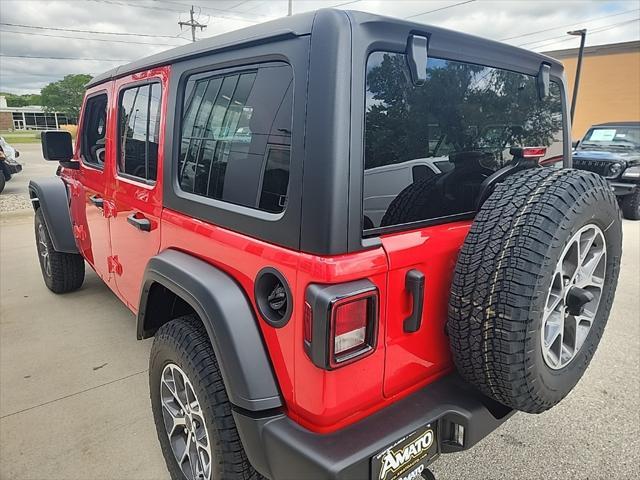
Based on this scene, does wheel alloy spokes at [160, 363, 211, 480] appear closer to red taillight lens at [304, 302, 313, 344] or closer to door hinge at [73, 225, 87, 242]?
red taillight lens at [304, 302, 313, 344]

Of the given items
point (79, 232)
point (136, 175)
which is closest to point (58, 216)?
point (79, 232)

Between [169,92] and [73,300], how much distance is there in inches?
121

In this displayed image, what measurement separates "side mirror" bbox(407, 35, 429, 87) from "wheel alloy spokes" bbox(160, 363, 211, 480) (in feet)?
4.69

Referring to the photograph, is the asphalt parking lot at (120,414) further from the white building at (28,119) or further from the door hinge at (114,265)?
the white building at (28,119)

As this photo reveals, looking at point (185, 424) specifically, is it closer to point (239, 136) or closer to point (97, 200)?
point (239, 136)

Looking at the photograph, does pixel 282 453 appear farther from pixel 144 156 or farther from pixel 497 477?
pixel 144 156

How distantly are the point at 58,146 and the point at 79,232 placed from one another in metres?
0.70

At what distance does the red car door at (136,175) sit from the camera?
7.29 ft

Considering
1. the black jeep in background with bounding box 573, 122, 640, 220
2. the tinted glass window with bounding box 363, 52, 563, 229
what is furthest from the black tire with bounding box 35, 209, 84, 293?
the black jeep in background with bounding box 573, 122, 640, 220

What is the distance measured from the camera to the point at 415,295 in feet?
4.91

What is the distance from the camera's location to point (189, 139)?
1.99 metres

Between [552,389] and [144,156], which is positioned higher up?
[144,156]

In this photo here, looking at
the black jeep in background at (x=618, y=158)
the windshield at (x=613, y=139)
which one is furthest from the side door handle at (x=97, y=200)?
the windshield at (x=613, y=139)

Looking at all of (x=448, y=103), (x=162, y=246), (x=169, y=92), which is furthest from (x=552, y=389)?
(x=169, y=92)
